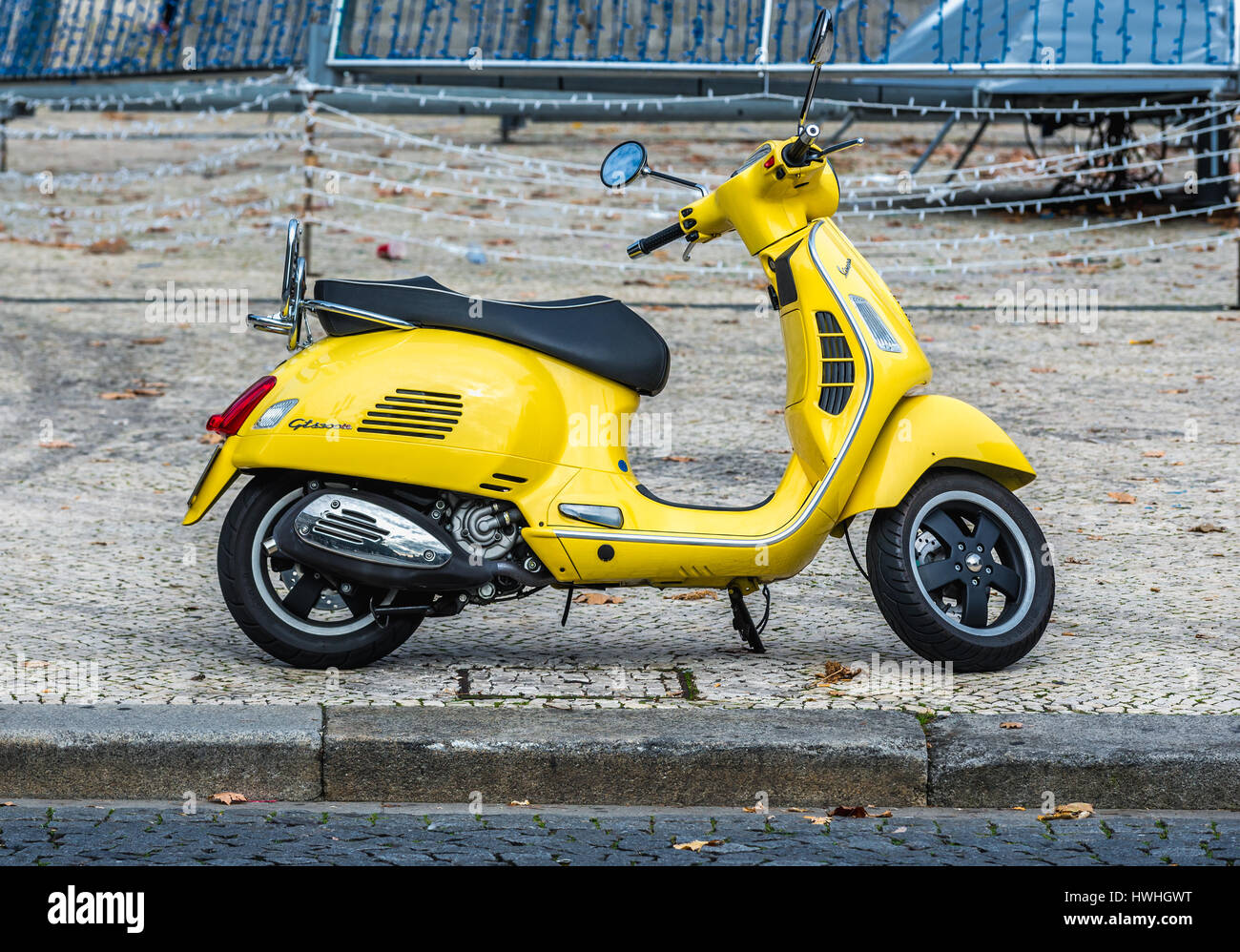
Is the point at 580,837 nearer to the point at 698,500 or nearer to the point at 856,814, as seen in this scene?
the point at 856,814

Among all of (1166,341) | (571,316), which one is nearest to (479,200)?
(1166,341)

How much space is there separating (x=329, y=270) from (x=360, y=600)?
6.92 m

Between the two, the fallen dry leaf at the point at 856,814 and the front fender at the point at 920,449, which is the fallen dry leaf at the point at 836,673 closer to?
the front fender at the point at 920,449

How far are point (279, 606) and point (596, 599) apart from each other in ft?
4.08

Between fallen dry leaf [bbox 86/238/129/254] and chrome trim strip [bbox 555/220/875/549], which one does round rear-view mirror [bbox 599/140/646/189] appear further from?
fallen dry leaf [bbox 86/238/129/254]

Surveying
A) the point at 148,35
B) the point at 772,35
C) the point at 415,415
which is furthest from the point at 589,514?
the point at 148,35

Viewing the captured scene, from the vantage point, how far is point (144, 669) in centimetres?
434

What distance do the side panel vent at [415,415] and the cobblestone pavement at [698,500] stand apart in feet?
2.20

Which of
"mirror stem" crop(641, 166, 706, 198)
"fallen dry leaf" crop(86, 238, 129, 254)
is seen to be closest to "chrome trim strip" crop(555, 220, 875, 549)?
"mirror stem" crop(641, 166, 706, 198)

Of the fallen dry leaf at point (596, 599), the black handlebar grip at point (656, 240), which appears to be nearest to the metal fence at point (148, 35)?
the fallen dry leaf at point (596, 599)

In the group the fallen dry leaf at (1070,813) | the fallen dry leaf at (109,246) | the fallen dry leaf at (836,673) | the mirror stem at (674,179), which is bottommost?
the fallen dry leaf at (1070,813)

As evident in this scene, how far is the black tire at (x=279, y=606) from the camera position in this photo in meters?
4.30
